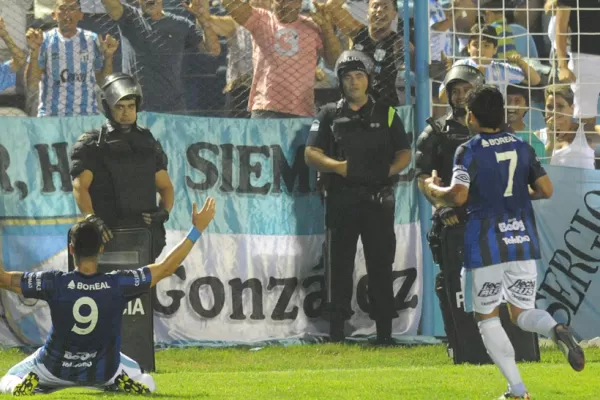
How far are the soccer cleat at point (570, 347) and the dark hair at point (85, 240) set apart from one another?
8.88 ft

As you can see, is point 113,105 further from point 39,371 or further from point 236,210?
point 39,371

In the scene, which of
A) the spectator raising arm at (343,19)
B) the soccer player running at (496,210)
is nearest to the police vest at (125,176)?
the spectator raising arm at (343,19)

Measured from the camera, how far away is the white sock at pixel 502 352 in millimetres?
7223

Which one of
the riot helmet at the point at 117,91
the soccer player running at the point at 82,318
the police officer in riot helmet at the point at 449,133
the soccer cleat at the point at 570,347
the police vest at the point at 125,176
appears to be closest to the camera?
the soccer cleat at the point at 570,347

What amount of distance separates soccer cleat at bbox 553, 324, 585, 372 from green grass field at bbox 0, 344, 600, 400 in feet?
1.69

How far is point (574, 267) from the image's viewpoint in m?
12.8

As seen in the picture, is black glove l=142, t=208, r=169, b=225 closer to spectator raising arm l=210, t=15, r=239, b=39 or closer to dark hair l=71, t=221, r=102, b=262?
spectator raising arm l=210, t=15, r=239, b=39

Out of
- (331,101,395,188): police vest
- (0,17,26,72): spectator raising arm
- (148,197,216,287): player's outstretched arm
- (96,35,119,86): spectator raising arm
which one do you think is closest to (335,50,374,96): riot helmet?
(331,101,395,188): police vest

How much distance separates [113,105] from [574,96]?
A: 16.5ft

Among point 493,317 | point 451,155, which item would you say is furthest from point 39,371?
point 451,155

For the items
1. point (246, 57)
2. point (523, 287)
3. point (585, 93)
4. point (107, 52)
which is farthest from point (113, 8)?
point (523, 287)

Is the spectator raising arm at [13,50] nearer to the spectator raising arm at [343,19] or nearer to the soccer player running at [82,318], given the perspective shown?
the spectator raising arm at [343,19]

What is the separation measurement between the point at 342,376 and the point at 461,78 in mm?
2997

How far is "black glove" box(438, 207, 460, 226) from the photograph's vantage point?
10172 mm
